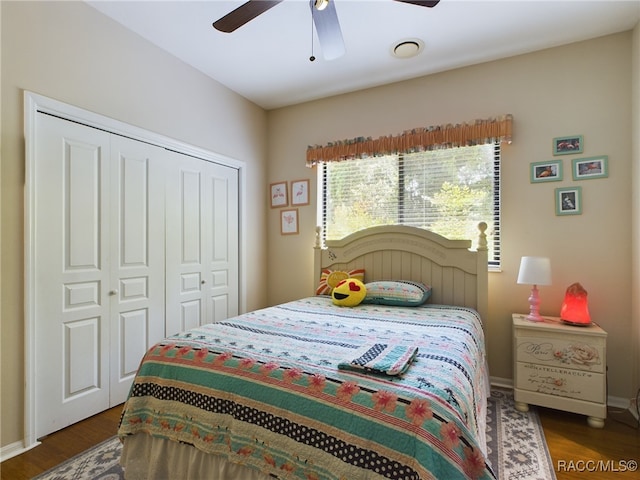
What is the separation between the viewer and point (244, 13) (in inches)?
70.3

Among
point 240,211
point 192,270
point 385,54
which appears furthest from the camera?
point 240,211

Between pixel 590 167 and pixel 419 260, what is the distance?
144cm

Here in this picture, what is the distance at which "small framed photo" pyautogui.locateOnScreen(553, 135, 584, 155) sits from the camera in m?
2.53

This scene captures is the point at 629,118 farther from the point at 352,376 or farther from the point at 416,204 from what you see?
the point at 352,376

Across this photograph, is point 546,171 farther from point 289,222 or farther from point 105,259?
point 105,259

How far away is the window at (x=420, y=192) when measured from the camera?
289 cm

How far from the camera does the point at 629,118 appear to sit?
2.41m

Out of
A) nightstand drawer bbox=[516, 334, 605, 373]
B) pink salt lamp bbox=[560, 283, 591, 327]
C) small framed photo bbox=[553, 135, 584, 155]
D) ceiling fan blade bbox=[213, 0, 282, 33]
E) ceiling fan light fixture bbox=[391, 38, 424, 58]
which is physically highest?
ceiling fan light fixture bbox=[391, 38, 424, 58]

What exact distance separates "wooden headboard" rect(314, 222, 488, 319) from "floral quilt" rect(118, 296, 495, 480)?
3.09 ft

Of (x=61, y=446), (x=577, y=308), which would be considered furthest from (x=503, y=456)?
(x=61, y=446)

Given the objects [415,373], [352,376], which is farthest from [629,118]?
[352,376]

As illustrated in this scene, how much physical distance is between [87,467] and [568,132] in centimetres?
389
